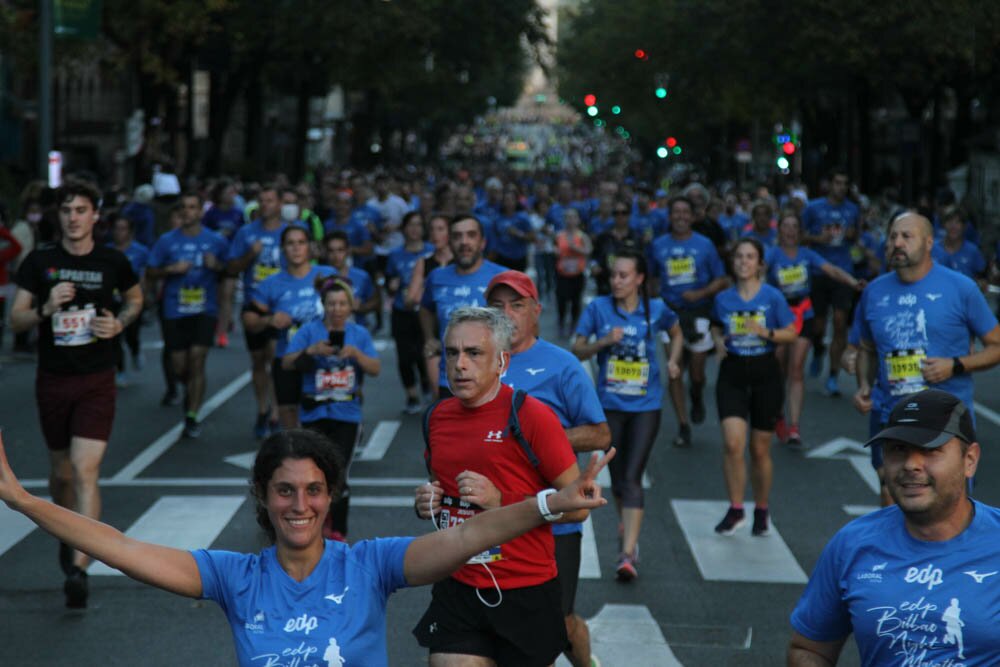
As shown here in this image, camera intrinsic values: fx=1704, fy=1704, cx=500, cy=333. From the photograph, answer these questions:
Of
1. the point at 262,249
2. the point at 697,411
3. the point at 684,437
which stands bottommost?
the point at 684,437

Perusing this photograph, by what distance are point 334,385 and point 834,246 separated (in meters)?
8.59

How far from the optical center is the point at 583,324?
9.77 m

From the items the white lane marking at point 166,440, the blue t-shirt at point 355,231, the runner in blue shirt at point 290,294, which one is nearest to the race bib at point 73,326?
the runner in blue shirt at point 290,294

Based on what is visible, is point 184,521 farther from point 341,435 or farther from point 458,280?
point 458,280

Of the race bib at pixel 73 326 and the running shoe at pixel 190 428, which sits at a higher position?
the race bib at pixel 73 326

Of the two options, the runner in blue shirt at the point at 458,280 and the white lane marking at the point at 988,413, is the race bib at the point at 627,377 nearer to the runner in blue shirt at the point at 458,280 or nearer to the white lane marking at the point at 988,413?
the runner in blue shirt at the point at 458,280

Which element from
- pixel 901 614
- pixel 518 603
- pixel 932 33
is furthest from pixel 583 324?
pixel 932 33

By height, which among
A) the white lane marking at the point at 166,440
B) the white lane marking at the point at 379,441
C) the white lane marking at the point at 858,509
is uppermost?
the white lane marking at the point at 858,509

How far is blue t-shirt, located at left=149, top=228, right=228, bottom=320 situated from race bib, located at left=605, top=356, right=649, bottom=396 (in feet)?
19.7

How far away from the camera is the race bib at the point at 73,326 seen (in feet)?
29.1

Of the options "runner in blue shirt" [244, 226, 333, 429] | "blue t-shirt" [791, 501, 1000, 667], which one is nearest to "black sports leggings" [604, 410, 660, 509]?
"runner in blue shirt" [244, 226, 333, 429]

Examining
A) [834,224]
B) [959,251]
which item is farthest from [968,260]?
[834,224]

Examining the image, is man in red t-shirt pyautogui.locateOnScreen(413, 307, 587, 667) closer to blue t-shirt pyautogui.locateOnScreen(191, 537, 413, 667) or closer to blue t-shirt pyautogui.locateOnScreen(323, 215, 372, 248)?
blue t-shirt pyautogui.locateOnScreen(191, 537, 413, 667)

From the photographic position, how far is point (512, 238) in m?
23.4
